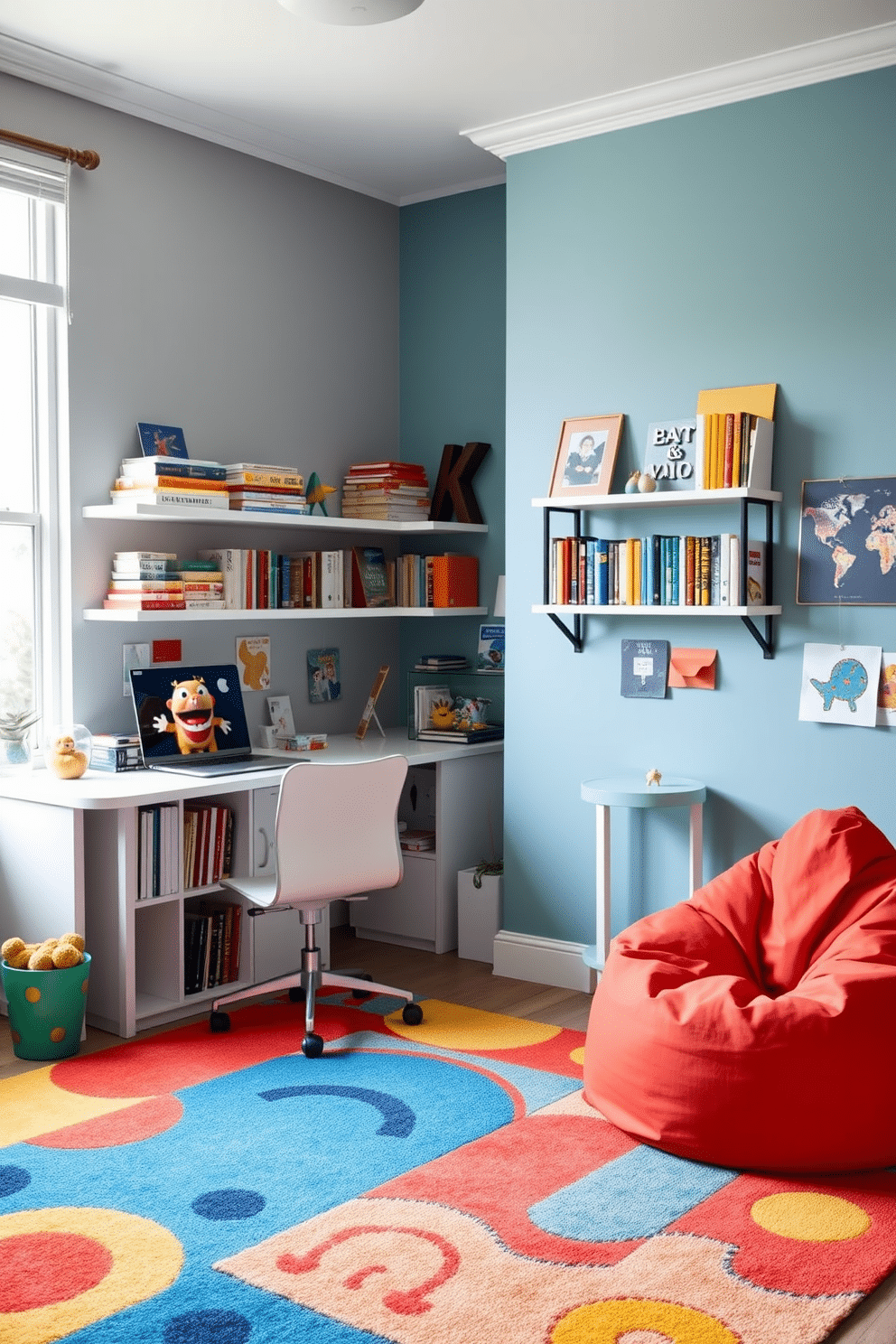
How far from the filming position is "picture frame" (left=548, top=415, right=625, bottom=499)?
13.1 feet

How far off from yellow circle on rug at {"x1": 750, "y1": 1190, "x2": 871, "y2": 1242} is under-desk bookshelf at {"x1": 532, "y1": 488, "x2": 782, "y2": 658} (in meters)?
1.53

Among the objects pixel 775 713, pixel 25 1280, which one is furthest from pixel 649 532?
pixel 25 1280

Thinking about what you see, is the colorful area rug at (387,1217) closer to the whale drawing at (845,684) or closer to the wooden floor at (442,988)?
the wooden floor at (442,988)

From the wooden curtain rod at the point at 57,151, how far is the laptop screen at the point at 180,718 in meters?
1.53

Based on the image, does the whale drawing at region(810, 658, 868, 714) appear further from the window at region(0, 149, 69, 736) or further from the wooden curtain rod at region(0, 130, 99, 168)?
the wooden curtain rod at region(0, 130, 99, 168)

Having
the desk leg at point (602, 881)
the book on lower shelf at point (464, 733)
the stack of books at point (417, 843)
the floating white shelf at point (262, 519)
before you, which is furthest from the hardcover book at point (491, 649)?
the desk leg at point (602, 881)

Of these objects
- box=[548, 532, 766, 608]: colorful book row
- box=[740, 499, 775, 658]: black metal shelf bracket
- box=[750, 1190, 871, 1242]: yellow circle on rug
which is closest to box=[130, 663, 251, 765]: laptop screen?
box=[548, 532, 766, 608]: colorful book row

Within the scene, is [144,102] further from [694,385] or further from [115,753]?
[115,753]

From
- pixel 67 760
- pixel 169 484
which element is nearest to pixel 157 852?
pixel 67 760

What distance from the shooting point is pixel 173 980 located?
379 cm

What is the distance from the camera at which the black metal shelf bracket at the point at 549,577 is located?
4.02 m

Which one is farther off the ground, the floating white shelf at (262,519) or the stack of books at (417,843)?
the floating white shelf at (262,519)

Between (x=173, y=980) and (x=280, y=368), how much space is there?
7.20 feet

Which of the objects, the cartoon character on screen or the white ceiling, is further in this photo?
the cartoon character on screen
